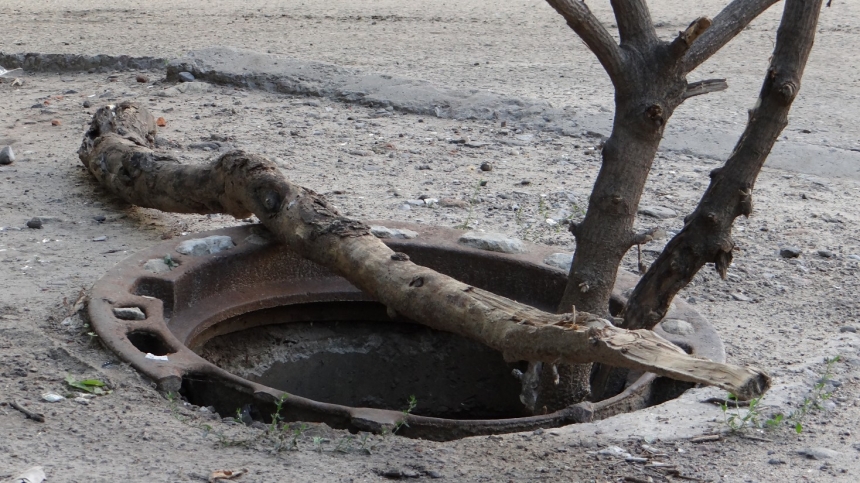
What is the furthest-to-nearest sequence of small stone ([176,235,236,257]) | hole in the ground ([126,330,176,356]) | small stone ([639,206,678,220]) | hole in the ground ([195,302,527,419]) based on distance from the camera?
small stone ([639,206,678,220]) → hole in the ground ([195,302,527,419]) → small stone ([176,235,236,257]) → hole in the ground ([126,330,176,356])

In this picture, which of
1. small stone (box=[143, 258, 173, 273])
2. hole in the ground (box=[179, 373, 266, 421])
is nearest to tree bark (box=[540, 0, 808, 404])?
hole in the ground (box=[179, 373, 266, 421])

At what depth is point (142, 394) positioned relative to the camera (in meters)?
2.61

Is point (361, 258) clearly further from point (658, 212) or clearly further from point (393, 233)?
point (658, 212)

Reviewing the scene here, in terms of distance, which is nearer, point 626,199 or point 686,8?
point 626,199

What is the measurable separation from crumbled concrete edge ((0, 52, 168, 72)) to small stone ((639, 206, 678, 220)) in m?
3.56

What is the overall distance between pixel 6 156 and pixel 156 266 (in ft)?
5.87

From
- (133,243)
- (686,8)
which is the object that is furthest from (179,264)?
(686,8)

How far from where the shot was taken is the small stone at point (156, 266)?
326 centimetres

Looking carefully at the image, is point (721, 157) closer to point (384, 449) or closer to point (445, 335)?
point (445, 335)

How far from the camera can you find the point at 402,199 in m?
4.43

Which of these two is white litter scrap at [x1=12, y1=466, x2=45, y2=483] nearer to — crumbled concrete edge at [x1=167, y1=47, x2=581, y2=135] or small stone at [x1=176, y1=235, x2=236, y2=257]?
small stone at [x1=176, y1=235, x2=236, y2=257]

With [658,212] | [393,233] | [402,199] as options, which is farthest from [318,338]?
[658,212]

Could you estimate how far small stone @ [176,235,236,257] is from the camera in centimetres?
342

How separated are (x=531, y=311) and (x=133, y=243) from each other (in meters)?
1.85
